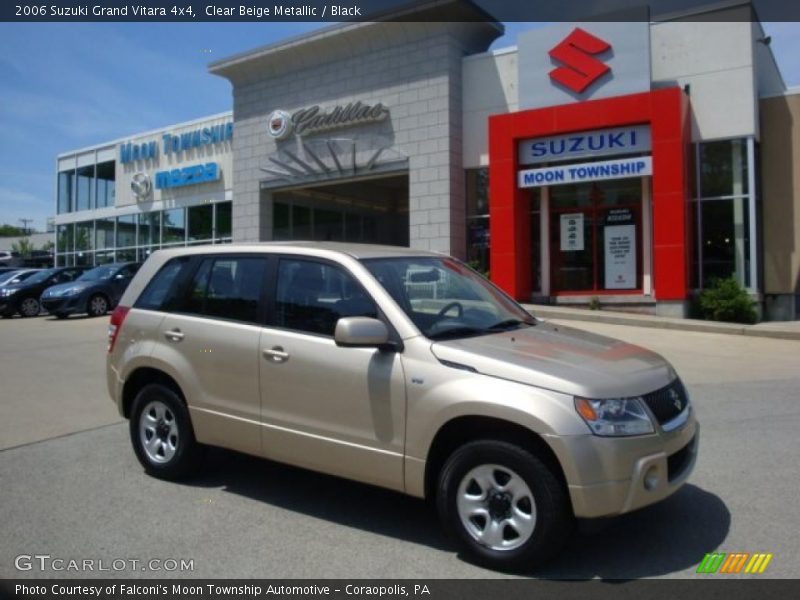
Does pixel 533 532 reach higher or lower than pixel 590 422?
lower

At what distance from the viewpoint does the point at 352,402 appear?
436 centimetres

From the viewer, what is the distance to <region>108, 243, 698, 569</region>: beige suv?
12.2 feet

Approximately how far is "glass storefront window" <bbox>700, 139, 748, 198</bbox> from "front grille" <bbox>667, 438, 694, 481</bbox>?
1477 centimetres

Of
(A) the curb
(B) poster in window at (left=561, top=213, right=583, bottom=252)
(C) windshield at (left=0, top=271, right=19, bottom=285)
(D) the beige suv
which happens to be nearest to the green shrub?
(A) the curb

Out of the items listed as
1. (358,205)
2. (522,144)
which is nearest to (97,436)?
(522,144)

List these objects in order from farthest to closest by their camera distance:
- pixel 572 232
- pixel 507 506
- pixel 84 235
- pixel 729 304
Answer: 1. pixel 84 235
2. pixel 572 232
3. pixel 729 304
4. pixel 507 506

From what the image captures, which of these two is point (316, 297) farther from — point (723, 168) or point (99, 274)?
point (99, 274)

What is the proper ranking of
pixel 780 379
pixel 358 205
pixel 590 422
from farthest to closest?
pixel 358 205, pixel 780 379, pixel 590 422

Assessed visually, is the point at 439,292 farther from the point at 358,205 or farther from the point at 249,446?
the point at 358,205

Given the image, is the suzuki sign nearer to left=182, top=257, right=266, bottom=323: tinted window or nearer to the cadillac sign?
the cadillac sign

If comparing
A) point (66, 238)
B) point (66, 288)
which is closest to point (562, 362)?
point (66, 288)

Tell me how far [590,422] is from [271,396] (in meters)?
2.17

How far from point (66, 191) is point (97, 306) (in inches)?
788

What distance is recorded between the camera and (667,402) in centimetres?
408
